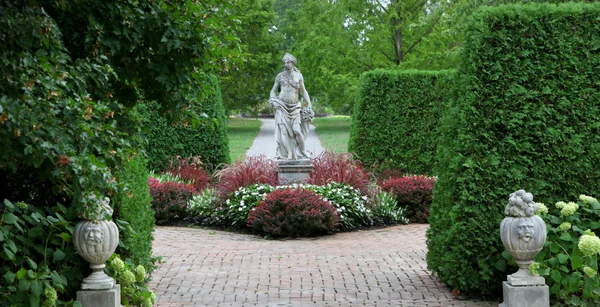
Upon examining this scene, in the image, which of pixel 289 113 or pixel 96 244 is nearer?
pixel 96 244

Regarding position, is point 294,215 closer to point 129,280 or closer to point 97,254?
point 129,280

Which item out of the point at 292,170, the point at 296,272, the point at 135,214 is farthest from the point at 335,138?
the point at 135,214

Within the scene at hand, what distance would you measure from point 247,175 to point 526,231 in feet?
26.5

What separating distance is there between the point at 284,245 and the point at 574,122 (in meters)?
5.11

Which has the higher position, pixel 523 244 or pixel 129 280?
pixel 523 244

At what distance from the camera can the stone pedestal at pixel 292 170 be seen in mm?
14281

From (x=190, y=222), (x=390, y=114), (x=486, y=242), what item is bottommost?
(x=190, y=222)

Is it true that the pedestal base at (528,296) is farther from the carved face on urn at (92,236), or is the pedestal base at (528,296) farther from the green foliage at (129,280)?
the carved face on urn at (92,236)

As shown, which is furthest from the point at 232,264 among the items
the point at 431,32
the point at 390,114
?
the point at 431,32

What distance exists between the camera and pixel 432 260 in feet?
25.1

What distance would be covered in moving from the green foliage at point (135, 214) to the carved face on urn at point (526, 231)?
134 inches

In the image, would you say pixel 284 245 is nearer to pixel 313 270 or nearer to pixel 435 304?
pixel 313 270

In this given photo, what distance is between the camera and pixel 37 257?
5938 mm

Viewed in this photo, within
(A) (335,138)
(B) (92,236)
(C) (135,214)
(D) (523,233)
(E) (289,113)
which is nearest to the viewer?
(B) (92,236)
